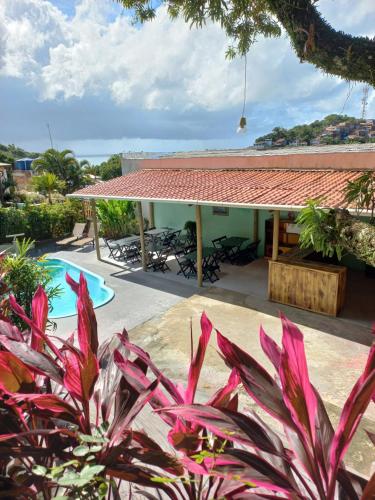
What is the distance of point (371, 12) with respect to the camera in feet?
17.1

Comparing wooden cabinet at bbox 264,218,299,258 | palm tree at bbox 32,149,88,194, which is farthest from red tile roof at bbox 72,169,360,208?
palm tree at bbox 32,149,88,194

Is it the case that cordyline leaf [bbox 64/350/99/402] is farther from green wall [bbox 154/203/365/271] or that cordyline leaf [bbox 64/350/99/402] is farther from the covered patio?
green wall [bbox 154/203/365/271]

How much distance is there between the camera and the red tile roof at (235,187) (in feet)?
31.1

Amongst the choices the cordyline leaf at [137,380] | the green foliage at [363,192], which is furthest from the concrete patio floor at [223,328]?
the cordyline leaf at [137,380]

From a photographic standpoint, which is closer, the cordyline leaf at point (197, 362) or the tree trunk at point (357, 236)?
the cordyline leaf at point (197, 362)

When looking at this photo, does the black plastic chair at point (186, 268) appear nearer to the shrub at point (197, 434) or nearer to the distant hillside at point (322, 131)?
the shrub at point (197, 434)

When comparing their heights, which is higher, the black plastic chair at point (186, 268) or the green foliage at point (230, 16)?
the green foliage at point (230, 16)

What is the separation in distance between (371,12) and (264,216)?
990cm

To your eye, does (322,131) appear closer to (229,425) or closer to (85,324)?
(85,324)

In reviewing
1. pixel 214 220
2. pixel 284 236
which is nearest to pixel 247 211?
pixel 214 220

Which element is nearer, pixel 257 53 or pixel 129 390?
pixel 129 390

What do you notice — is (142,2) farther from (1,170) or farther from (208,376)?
(1,170)

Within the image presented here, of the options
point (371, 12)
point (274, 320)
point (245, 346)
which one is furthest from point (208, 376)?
point (371, 12)

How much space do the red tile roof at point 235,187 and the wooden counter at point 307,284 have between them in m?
2.00
